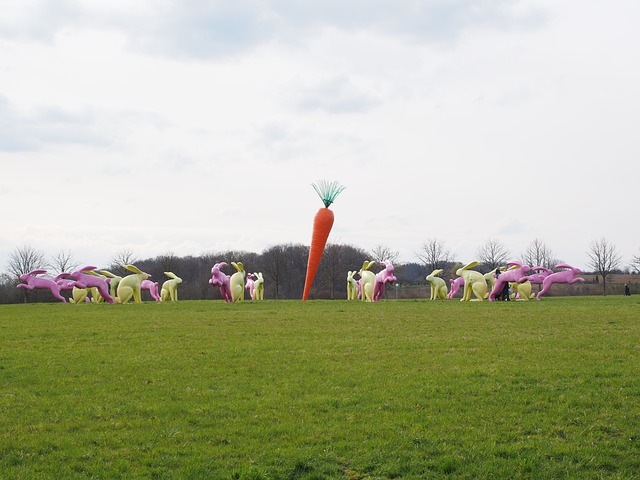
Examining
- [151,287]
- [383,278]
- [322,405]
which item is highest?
[383,278]

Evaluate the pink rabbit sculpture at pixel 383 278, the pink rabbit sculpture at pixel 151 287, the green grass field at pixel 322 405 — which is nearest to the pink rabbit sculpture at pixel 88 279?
the pink rabbit sculpture at pixel 151 287

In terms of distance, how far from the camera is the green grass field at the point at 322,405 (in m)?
6.48

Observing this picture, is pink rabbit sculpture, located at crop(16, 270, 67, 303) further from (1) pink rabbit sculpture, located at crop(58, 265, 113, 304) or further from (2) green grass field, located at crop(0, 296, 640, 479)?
(2) green grass field, located at crop(0, 296, 640, 479)

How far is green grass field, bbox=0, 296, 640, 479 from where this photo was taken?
6.48 metres

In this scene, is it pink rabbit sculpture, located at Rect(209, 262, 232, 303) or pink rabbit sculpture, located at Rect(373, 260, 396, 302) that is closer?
pink rabbit sculpture, located at Rect(209, 262, 232, 303)

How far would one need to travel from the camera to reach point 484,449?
681cm

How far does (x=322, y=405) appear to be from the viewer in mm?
8648

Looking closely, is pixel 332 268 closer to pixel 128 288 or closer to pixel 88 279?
pixel 128 288

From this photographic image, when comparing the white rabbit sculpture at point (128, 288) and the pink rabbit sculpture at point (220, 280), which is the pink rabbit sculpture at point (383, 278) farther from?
the white rabbit sculpture at point (128, 288)

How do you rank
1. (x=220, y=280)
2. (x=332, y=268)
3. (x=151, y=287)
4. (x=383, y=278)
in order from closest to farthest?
1. (x=220, y=280)
2. (x=383, y=278)
3. (x=151, y=287)
4. (x=332, y=268)

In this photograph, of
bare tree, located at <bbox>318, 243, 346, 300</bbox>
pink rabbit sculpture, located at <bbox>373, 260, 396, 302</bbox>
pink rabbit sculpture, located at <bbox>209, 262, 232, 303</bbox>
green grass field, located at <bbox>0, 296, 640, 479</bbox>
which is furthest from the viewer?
bare tree, located at <bbox>318, 243, 346, 300</bbox>

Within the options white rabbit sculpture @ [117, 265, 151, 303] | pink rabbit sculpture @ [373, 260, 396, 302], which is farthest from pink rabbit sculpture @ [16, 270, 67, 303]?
pink rabbit sculpture @ [373, 260, 396, 302]

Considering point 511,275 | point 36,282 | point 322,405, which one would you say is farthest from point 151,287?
point 322,405

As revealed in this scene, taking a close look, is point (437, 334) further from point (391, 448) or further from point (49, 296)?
point (49, 296)
